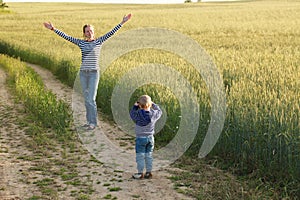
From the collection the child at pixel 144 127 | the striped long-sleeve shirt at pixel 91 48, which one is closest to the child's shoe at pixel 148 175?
the child at pixel 144 127

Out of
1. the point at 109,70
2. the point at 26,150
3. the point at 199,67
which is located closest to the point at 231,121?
the point at 26,150

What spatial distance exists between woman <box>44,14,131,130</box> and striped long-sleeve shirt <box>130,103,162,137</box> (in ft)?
9.50

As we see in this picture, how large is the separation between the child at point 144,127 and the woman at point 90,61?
2841 millimetres

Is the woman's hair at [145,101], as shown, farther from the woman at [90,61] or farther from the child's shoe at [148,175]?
the woman at [90,61]

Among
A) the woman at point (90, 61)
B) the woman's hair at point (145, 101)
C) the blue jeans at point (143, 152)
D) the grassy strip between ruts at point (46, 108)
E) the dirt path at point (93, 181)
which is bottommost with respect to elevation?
the dirt path at point (93, 181)

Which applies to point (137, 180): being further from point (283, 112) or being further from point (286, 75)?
point (286, 75)

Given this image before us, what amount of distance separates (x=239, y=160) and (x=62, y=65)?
11.7m

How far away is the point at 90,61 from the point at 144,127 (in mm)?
3098

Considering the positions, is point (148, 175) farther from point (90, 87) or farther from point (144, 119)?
point (90, 87)

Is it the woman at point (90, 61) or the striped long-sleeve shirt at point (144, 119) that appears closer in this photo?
the striped long-sleeve shirt at point (144, 119)

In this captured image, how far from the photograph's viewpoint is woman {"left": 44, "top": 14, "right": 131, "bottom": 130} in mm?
8734

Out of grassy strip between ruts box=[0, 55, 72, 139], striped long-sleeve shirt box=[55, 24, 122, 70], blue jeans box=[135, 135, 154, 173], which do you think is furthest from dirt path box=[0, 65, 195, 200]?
striped long-sleeve shirt box=[55, 24, 122, 70]

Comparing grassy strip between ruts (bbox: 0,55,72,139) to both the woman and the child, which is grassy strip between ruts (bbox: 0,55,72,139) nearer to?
the woman

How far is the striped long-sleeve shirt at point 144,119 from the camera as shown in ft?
19.7
